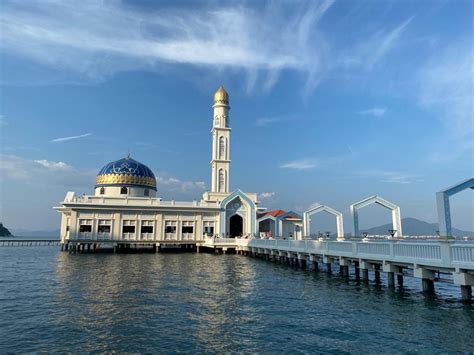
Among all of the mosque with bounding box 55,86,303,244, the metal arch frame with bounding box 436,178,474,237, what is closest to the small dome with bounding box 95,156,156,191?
the mosque with bounding box 55,86,303,244

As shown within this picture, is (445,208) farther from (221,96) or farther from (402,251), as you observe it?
(221,96)

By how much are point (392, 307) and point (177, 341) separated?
844cm

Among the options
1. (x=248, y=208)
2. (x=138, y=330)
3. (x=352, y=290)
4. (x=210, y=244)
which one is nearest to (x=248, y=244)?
(x=210, y=244)

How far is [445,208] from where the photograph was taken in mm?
13789

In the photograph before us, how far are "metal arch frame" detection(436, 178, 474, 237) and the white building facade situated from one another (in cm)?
3226

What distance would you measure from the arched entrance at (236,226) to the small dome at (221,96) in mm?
17359

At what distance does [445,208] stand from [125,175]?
42.4 meters

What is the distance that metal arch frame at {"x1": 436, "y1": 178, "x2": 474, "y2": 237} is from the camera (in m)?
13.6

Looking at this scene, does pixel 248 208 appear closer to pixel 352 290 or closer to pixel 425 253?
pixel 352 290

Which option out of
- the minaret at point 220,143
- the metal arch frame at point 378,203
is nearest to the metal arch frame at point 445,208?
the metal arch frame at point 378,203

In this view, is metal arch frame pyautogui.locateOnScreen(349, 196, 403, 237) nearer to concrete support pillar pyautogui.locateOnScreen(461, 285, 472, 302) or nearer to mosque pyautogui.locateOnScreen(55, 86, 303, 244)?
concrete support pillar pyautogui.locateOnScreen(461, 285, 472, 302)

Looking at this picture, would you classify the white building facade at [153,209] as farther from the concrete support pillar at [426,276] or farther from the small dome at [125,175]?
the concrete support pillar at [426,276]

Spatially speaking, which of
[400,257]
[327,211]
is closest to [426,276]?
[400,257]

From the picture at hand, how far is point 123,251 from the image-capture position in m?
42.9
